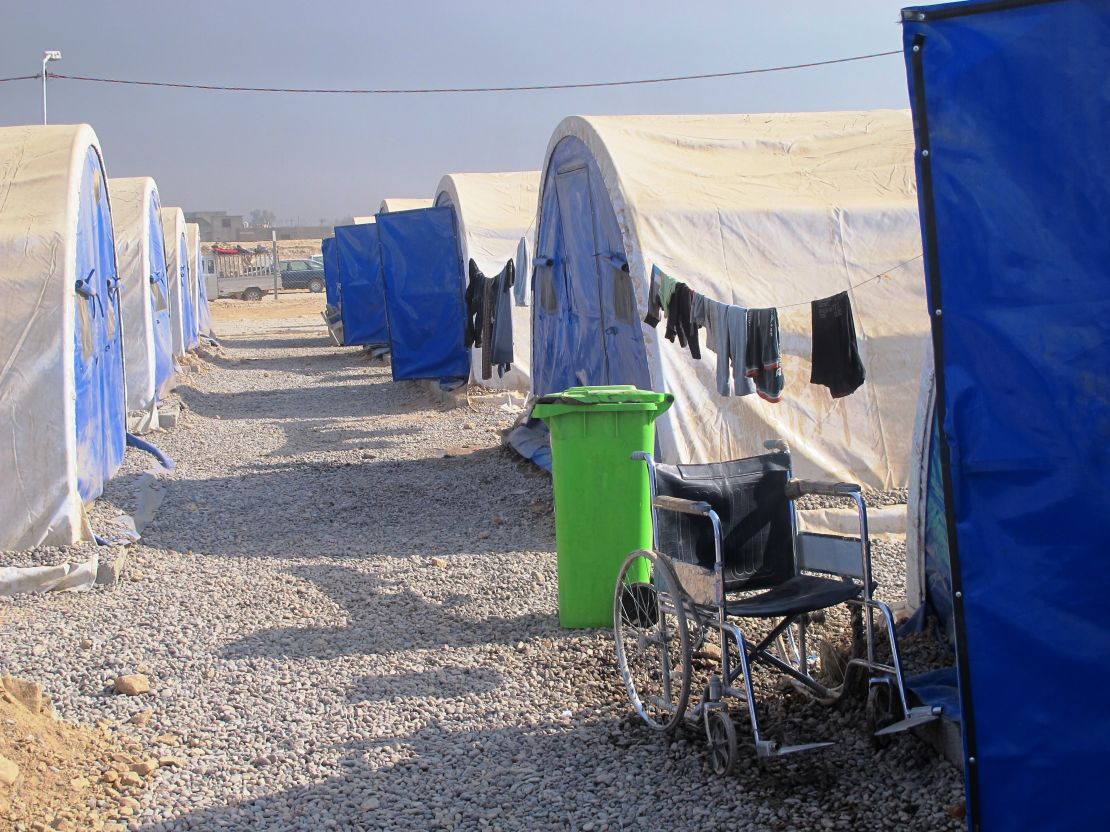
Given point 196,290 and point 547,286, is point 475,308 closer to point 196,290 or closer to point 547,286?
point 547,286

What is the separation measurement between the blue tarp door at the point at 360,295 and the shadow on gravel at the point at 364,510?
10489 mm

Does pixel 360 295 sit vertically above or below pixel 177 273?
below

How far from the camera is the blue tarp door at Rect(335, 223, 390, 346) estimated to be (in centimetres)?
2106

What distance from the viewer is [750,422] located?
7.97 meters

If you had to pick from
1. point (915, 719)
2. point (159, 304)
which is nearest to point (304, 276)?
point (159, 304)

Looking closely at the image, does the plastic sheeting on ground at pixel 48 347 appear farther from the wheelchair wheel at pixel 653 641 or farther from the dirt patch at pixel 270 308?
the dirt patch at pixel 270 308

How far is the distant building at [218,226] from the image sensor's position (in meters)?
80.5

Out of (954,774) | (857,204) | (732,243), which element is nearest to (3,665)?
(954,774)

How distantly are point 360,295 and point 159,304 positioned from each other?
5.22 m

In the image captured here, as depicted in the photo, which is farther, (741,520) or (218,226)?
(218,226)

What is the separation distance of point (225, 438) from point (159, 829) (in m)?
9.29

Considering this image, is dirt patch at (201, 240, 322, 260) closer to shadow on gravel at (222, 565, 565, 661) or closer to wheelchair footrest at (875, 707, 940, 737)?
shadow on gravel at (222, 565, 565, 661)

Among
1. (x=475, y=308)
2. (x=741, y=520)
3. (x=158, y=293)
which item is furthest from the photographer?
(x=158, y=293)

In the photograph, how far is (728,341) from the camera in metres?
6.82
